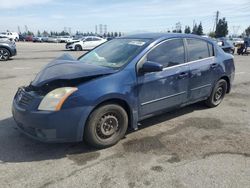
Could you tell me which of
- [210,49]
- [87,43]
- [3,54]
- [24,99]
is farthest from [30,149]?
[87,43]

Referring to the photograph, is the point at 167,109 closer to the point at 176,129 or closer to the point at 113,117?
the point at 176,129

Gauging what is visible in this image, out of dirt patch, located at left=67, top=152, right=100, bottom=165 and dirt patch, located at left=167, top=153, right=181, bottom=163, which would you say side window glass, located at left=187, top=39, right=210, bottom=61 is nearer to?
dirt patch, located at left=167, top=153, right=181, bottom=163

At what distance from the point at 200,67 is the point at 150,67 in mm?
1560

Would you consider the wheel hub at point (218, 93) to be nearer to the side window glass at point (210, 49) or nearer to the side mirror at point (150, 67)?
the side window glass at point (210, 49)

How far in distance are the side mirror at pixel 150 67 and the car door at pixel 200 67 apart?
1.17 m

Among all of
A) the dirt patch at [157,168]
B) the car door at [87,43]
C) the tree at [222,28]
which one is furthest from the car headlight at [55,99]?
the tree at [222,28]

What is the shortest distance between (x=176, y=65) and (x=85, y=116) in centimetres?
198

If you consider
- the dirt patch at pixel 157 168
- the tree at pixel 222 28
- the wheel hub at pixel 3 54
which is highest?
the tree at pixel 222 28

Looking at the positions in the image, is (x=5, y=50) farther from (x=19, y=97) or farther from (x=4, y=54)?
(x=19, y=97)

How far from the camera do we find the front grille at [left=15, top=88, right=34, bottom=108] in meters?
3.65

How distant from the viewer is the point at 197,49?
5258mm

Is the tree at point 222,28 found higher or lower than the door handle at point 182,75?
higher

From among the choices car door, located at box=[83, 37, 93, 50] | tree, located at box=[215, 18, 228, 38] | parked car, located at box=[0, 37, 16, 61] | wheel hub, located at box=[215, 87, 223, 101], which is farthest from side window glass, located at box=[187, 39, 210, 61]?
tree, located at box=[215, 18, 228, 38]

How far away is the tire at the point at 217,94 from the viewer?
5789 millimetres
